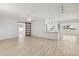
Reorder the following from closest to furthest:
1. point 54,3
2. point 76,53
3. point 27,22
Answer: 1. point 54,3
2. point 76,53
3. point 27,22

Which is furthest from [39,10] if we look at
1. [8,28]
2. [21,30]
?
[8,28]

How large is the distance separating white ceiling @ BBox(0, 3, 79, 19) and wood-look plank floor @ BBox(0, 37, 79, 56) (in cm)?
52

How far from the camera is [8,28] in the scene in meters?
2.49

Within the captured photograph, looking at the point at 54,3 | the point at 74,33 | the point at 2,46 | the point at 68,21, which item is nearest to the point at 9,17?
the point at 2,46

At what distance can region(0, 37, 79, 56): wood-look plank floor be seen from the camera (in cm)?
233

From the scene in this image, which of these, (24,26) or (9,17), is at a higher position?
(9,17)

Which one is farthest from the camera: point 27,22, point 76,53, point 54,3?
point 27,22

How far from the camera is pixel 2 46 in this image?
7.91ft

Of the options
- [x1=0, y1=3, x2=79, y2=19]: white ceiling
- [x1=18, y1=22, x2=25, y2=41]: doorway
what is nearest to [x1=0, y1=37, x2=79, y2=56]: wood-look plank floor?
[x1=18, y1=22, x2=25, y2=41]: doorway

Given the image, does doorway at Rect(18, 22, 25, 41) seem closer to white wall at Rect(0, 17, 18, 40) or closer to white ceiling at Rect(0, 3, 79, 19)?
white wall at Rect(0, 17, 18, 40)

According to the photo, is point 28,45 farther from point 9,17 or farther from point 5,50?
point 9,17

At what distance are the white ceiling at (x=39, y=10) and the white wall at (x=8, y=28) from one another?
0.46 ft

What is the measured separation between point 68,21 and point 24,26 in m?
0.90

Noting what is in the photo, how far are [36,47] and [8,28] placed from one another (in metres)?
0.69
